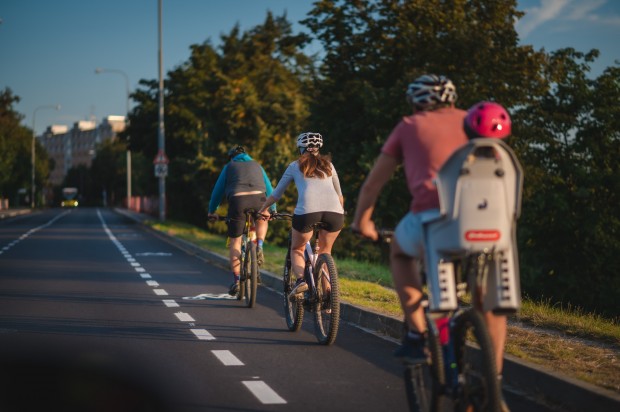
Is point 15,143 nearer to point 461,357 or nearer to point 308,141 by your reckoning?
point 308,141

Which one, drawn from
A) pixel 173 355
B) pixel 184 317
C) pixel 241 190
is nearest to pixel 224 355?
pixel 173 355

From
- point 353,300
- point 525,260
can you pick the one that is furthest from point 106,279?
point 525,260

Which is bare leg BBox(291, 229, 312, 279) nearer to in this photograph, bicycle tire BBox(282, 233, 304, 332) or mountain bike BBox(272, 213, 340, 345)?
mountain bike BBox(272, 213, 340, 345)

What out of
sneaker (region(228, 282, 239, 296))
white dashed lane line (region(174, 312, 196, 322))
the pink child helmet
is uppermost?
the pink child helmet

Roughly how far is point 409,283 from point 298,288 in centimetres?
398

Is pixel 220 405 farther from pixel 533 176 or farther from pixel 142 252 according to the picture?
pixel 533 176

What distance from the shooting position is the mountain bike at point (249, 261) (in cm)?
1146

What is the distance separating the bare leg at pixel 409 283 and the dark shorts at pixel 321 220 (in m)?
3.63

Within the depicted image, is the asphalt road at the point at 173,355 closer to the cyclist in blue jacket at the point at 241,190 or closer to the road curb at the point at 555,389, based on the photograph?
the road curb at the point at 555,389

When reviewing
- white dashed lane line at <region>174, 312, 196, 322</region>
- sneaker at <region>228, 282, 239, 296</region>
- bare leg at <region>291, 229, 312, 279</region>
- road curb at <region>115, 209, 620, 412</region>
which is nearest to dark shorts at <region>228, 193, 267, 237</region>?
sneaker at <region>228, 282, 239, 296</region>

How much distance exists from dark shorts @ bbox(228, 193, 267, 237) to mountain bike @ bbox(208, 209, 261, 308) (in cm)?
6

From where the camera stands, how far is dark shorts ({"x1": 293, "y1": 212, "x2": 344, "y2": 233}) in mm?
8781

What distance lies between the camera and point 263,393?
21.0 ft

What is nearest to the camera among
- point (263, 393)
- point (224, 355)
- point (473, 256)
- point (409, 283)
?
point (473, 256)
